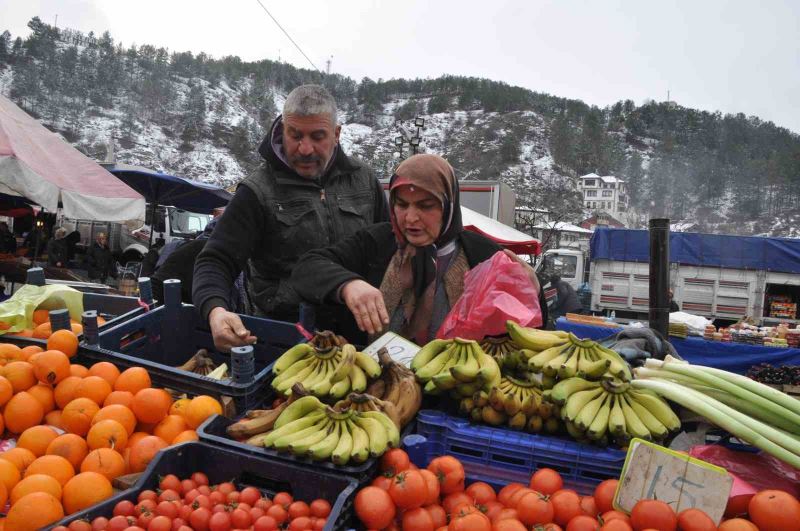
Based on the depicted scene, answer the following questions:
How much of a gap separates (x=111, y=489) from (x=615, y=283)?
14670 millimetres

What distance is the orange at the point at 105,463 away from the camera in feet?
5.16

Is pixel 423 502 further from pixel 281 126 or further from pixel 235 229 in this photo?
pixel 281 126

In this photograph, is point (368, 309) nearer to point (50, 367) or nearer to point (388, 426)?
point (388, 426)

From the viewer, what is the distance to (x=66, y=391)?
1902 mm

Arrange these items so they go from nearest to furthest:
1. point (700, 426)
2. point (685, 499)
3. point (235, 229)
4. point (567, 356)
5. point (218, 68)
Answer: point (685, 499)
point (700, 426)
point (567, 356)
point (235, 229)
point (218, 68)

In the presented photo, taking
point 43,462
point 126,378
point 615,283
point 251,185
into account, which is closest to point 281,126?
point 251,185

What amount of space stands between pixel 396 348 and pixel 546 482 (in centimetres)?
78

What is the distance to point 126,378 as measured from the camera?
190 centimetres

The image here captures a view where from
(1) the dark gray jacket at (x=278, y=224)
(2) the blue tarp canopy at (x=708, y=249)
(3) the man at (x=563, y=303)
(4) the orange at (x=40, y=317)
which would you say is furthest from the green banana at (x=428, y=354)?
(2) the blue tarp canopy at (x=708, y=249)

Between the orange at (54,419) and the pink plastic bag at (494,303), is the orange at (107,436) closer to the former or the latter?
the orange at (54,419)

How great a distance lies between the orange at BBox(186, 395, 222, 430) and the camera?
178 centimetres

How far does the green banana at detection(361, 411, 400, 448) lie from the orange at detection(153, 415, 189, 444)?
2.25 feet

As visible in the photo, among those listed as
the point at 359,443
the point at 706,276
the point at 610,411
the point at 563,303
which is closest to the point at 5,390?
the point at 359,443

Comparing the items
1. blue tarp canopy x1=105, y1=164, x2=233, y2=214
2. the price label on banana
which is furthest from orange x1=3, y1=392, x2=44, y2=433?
blue tarp canopy x1=105, y1=164, x2=233, y2=214
